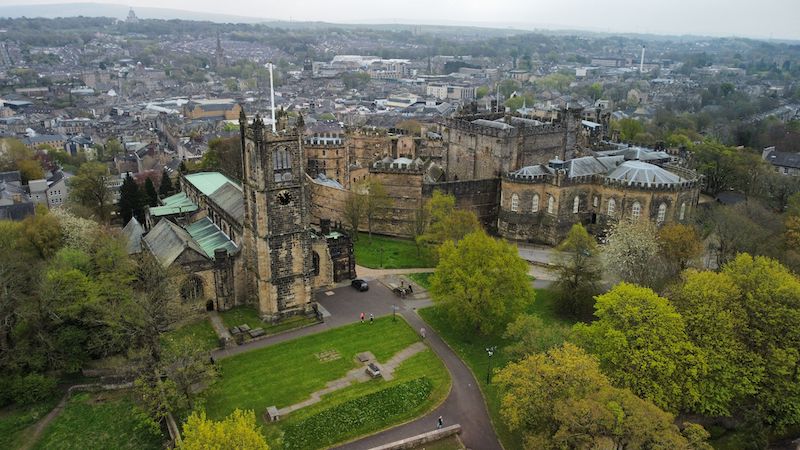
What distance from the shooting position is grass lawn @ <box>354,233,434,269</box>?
6419cm

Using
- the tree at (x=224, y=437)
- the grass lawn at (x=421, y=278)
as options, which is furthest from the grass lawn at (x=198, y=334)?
the grass lawn at (x=421, y=278)

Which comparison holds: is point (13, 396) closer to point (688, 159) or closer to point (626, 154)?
point (626, 154)

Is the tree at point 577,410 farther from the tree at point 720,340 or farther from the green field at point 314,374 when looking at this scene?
the green field at point 314,374

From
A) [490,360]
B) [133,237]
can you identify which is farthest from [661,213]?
[133,237]

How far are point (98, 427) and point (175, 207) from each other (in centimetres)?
3117

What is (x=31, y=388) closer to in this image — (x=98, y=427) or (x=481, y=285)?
(x=98, y=427)

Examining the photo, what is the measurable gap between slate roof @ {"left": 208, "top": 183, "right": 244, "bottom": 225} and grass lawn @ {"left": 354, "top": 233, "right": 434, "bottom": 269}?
15.5m

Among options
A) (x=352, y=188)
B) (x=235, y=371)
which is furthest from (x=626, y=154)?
(x=235, y=371)

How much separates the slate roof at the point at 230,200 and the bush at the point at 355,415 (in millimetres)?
21586

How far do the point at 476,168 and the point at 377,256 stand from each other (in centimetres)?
2205

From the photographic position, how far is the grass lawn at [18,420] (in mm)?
36531

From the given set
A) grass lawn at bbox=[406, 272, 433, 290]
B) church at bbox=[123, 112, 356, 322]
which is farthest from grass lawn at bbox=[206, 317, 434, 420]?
grass lawn at bbox=[406, 272, 433, 290]

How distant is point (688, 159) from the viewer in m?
89.0

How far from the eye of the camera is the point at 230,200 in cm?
5688
